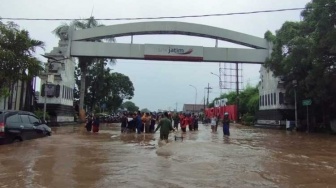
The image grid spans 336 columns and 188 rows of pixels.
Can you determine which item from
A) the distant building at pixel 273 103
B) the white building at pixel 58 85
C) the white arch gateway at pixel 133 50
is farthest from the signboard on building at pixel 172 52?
Result: the white building at pixel 58 85

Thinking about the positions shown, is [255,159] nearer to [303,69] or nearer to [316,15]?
[316,15]

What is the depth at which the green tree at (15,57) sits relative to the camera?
1684 cm

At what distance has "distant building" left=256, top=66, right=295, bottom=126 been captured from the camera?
3541 centimetres

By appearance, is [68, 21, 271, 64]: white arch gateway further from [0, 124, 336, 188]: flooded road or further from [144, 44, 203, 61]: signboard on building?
[0, 124, 336, 188]: flooded road

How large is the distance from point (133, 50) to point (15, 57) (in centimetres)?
1786

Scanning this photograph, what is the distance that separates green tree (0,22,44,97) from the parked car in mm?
2276

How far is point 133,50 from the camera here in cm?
3425

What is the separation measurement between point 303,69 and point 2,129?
2180 cm

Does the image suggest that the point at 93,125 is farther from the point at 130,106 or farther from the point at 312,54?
the point at 130,106

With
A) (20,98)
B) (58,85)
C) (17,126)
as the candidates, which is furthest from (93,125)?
(58,85)

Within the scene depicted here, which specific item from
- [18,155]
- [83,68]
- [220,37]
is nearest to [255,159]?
[18,155]

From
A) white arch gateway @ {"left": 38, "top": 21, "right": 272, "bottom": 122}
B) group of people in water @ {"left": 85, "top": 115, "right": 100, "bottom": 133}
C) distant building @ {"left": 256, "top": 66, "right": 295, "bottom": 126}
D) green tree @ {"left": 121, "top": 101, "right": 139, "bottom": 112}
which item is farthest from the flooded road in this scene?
green tree @ {"left": 121, "top": 101, "right": 139, "bottom": 112}

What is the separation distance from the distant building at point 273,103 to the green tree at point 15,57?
2168 cm

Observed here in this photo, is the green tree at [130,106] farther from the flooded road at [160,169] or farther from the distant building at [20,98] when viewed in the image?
the flooded road at [160,169]
